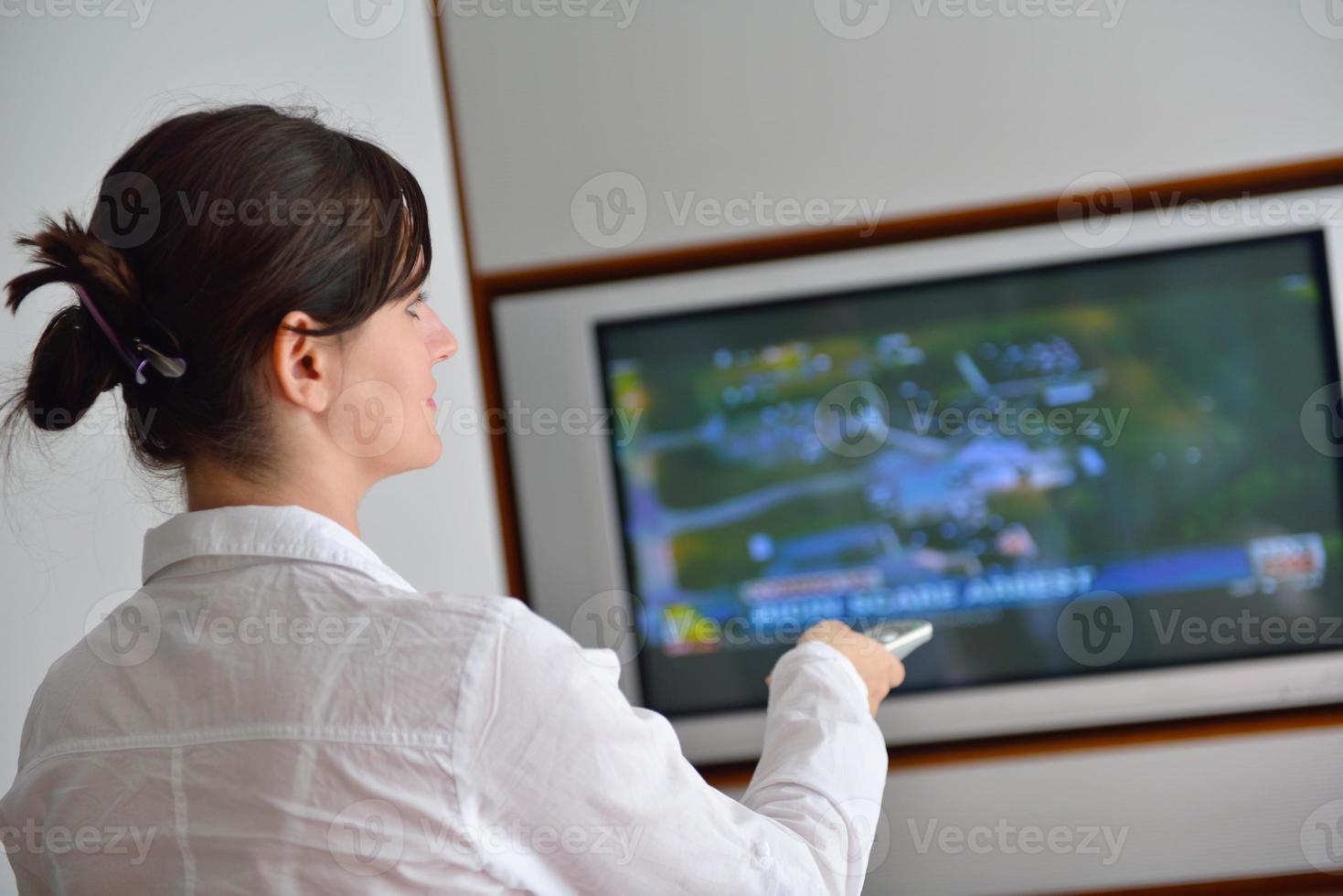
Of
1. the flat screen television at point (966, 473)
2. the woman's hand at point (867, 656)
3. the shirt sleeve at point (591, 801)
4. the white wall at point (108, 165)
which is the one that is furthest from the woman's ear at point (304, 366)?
the flat screen television at point (966, 473)

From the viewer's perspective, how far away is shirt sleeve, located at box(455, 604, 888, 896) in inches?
26.2

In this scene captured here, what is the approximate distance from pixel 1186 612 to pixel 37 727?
1.72 m

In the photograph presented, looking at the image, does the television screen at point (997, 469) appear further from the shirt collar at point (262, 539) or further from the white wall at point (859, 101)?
the shirt collar at point (262, 539)

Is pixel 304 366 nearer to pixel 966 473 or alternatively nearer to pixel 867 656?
pixel 867 656

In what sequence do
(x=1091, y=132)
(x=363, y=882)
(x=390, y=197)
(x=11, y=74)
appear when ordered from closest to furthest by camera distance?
(x=363, y=882) < (x=390, y=197) < (x=11, y=74) < (x=1091, y=132)

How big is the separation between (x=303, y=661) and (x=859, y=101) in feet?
4.87

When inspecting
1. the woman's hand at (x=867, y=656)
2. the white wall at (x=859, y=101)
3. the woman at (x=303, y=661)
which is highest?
the white wall at (x=859, y=101)

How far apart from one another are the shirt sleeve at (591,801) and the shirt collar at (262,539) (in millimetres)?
127

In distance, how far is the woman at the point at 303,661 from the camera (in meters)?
0.66

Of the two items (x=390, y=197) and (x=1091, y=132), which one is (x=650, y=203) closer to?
(x=1091, y=132)

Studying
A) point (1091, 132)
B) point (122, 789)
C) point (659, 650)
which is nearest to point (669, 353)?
point (659, 650)

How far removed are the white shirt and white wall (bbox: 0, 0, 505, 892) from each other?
377mm

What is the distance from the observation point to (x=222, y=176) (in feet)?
2.45

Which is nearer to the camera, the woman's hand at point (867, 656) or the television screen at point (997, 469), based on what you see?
the woman's hand at point (867, 656)
